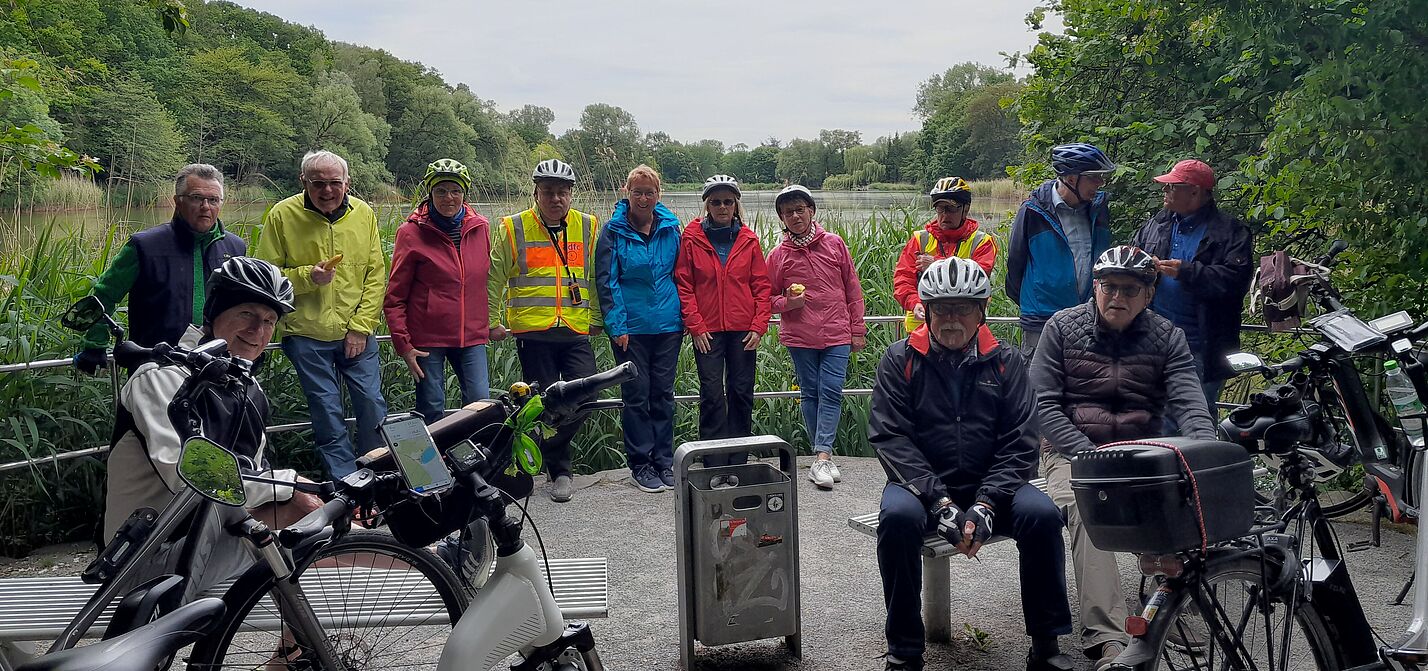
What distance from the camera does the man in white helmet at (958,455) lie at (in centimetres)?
391

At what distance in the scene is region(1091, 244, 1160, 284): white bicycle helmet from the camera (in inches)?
170

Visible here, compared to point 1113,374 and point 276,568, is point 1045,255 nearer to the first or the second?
point 1113,374

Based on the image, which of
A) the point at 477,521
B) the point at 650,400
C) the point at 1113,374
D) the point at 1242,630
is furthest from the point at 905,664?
the point at 650,400

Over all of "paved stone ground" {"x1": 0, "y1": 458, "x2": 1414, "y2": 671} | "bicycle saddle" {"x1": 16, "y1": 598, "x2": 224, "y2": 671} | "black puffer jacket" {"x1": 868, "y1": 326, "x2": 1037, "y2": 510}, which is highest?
"bicycle saddle" {"x1": 16, "y1": 598, "x2": 224, "y2": 671}

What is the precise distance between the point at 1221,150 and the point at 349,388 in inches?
227

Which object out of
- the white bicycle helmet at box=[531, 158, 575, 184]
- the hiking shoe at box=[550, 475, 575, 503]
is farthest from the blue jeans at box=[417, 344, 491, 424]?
the white bicycle helmet at box=[531, 158, 575, 184]

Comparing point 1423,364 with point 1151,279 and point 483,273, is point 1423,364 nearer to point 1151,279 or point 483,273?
point 1151,279

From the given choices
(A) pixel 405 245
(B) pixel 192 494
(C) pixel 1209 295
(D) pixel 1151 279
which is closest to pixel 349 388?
(A) pixel 405 245

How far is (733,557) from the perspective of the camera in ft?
13.5

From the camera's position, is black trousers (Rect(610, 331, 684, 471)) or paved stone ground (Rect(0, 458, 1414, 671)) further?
black trousers (Rect(610, 331, 684, 471))

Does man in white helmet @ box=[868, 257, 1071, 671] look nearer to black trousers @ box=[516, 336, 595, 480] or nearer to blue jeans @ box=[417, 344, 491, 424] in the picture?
black trousers @ box=[516, 336, 595, 480]

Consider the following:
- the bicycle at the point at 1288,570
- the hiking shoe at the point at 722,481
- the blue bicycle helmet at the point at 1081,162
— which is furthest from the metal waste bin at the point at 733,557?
the blue bicycle helmet at the point at 1081,162

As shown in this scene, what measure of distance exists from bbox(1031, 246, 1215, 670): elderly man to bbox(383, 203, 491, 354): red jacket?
3.21m

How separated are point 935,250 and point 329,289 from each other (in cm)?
342
